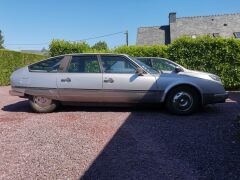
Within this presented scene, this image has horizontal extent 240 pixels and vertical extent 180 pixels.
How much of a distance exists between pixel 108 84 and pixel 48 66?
1.66 m

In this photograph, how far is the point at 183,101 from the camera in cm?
770

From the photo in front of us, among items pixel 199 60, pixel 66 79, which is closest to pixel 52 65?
pixel 66 79

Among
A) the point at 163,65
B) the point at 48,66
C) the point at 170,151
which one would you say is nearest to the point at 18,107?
the point at 48,66

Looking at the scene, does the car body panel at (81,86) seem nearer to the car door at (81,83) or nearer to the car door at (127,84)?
the car door at (81,83)

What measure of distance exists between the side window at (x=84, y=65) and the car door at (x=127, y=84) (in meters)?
0.25

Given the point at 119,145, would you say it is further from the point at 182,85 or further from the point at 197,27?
the point at 197,27

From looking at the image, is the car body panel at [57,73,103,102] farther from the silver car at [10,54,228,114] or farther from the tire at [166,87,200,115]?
the tire at [166,87,200,115]

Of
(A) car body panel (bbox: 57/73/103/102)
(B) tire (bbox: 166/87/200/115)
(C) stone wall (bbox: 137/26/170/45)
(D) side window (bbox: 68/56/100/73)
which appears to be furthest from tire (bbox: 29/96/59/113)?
(C) stone wall (bbox: 137/26/170/45)

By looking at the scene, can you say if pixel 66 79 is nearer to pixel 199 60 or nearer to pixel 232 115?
pixel 232 115

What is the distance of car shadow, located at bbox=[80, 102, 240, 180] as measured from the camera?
4098 mm

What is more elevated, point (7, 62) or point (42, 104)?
point (7, 62)

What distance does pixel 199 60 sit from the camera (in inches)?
553

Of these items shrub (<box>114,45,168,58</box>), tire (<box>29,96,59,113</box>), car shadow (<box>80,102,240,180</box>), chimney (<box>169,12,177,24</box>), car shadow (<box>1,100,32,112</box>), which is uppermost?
chimney (<box>169,12,177,24</box>)

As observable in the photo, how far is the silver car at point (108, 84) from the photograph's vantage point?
25.2ft
